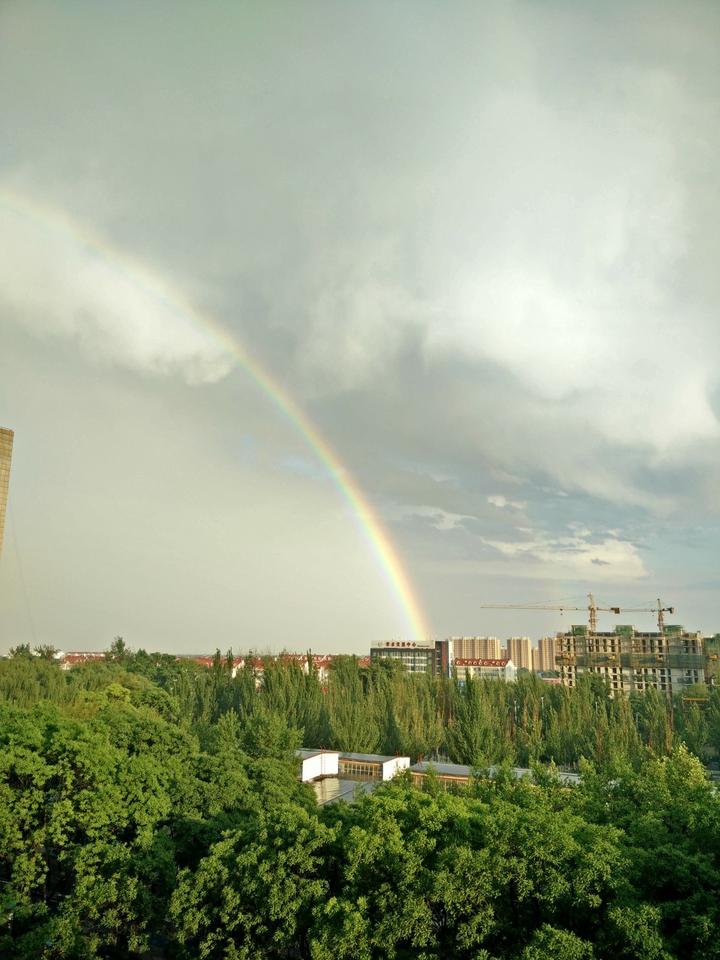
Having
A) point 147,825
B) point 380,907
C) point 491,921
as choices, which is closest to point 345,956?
point 380,907

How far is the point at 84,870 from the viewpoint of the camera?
42.7ft

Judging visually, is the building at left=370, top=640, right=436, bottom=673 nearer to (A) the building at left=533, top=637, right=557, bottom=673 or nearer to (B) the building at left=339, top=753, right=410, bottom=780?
(A) the building at left=533, top=637, right=557, bottom=673

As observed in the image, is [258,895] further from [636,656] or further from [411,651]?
[411,651]

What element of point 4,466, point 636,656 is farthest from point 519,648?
point 4,466

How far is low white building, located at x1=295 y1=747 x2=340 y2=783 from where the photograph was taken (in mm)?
26767

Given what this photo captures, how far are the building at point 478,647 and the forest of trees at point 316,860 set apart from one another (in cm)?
12284

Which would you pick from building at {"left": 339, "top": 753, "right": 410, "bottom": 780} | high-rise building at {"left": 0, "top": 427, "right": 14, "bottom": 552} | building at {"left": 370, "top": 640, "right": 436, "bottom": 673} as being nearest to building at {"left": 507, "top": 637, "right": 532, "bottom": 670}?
building at {"left": 370, "top": 640, "right": 436, "bottom": 673}

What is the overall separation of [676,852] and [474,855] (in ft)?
9.85

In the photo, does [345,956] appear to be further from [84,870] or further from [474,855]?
[84,870]

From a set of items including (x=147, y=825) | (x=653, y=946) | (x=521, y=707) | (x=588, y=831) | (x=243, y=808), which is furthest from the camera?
(x=521, y=707)

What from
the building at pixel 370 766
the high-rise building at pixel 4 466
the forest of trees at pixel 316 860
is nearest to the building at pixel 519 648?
the building at pixel 370 766

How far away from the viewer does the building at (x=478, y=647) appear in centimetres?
14000

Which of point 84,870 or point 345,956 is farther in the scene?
point 84,870

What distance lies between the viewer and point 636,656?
77500mm
